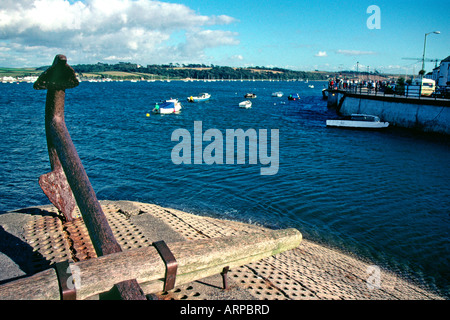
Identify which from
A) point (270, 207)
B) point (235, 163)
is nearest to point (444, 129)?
point (235, 163)

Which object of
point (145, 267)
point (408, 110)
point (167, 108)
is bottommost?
point (167, 108)

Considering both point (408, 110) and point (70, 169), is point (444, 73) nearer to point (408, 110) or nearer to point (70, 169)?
point (408, 110)

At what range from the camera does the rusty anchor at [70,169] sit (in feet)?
13.0

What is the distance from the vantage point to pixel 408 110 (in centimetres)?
3666

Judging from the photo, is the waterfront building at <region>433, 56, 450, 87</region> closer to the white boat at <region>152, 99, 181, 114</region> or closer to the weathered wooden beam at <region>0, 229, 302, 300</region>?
the white boat at <region>152, 99, 181, 114</region>

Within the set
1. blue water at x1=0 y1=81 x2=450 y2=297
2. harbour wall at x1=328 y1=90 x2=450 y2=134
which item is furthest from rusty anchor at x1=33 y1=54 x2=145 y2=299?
harbour wall at x1=328 y1=90 x2=450 y2=134

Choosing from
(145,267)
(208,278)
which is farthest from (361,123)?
(145,267)

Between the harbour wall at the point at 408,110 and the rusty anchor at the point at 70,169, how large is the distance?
114ft

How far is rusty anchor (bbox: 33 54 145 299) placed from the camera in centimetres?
396

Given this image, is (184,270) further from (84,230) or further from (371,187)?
(371,187)

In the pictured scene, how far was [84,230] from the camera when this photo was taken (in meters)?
7.23

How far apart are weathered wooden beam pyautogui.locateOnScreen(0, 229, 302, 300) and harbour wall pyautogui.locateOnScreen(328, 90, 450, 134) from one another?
111ft

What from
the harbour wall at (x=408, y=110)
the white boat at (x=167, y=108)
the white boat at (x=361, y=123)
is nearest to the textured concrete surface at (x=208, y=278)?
the harbour wall at (x=408, y=110)

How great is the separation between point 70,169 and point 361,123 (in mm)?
38655
